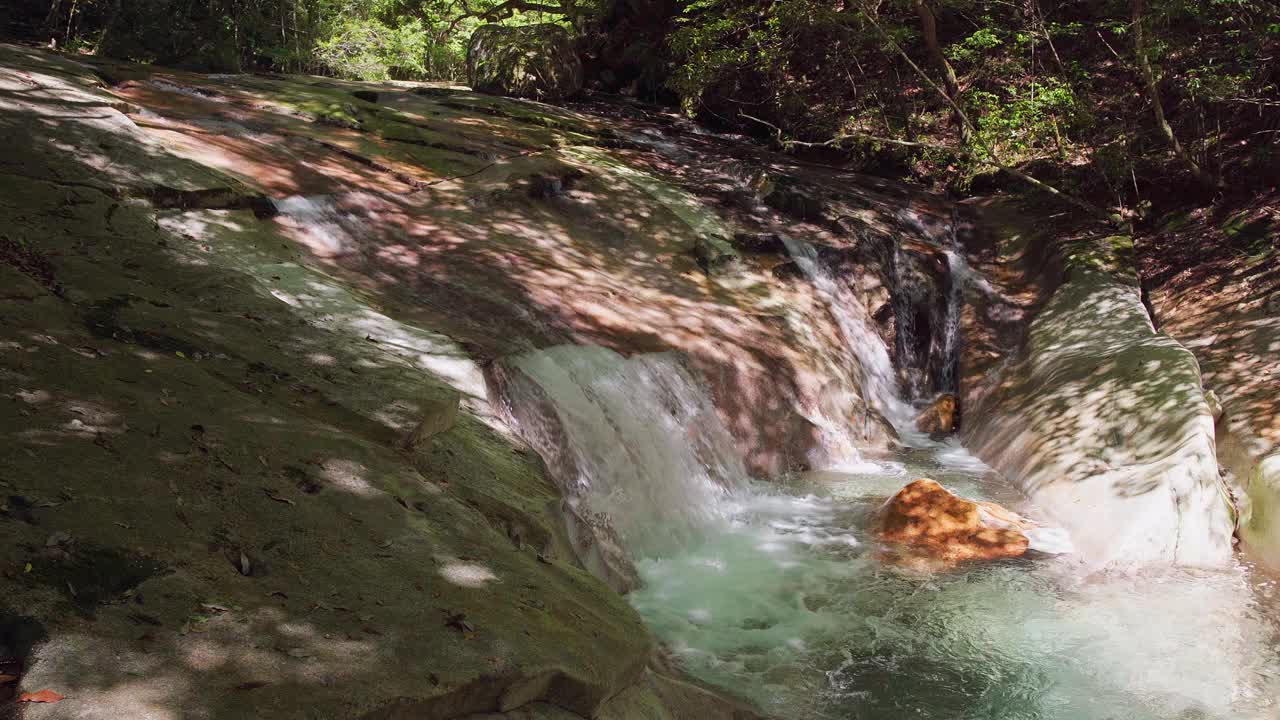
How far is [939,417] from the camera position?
32.4 ft

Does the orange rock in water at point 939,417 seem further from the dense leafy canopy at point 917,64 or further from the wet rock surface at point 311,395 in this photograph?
the dense leafy canopy at point 917,64

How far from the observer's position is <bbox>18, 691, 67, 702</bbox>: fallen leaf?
214 centimetres

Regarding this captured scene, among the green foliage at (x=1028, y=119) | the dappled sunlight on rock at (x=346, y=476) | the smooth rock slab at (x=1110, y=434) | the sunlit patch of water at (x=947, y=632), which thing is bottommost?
the sunlit patch of water at (x=947, y=632)

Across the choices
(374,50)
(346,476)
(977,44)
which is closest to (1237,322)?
(977,44)

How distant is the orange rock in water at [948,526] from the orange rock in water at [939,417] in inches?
106

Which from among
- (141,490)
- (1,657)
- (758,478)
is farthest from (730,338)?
(1,657)

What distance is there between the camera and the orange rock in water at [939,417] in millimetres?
9844

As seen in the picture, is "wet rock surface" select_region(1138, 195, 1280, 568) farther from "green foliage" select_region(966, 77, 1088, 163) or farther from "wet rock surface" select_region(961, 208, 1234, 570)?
"green foliage" select_region(966, 77, 1088, 163)

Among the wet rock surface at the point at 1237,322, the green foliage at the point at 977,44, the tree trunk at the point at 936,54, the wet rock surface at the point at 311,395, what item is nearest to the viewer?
the wet rock surface at the point at 311,395

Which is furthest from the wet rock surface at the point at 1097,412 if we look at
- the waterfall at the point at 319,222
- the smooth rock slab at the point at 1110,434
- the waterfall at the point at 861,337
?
the waterfall at the point at 319,222

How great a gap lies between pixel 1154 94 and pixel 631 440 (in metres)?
8.06

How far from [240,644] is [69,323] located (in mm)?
2103

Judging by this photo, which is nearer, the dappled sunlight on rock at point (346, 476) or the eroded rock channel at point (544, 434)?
the eroded rock channel at point (544, 434)

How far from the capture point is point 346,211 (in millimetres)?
8469
